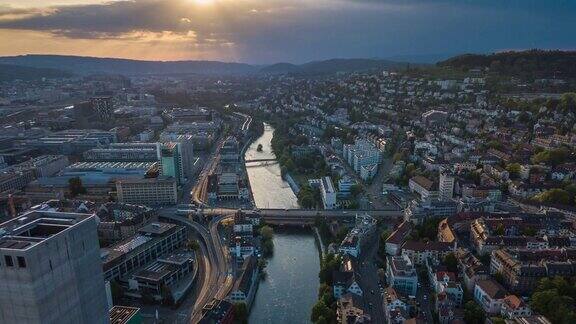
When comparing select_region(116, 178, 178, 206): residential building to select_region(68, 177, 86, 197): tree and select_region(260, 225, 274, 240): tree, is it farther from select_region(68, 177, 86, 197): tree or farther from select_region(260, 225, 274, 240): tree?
select_region(260, 225, 274, 240): tree

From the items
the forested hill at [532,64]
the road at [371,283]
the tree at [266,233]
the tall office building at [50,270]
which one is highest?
the forested hill at [532,64]

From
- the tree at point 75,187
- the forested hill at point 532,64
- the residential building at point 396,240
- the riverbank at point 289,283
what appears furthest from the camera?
the forested hill at point 532,64

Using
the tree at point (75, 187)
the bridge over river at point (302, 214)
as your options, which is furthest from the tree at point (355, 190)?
the tree at point (75, 187)

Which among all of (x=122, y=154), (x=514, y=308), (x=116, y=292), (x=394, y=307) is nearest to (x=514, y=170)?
(x=514, y=308)

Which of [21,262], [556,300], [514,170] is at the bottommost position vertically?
[556,300]

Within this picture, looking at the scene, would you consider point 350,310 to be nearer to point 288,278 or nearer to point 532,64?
point 288,278

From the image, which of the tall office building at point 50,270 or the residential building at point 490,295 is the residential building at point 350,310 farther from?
the tall office building at point 50,270

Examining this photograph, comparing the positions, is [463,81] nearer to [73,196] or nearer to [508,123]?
[508,123]
